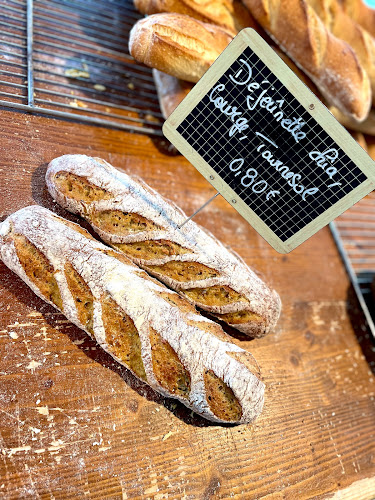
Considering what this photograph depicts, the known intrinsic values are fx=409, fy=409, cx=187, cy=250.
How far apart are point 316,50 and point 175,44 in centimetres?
79

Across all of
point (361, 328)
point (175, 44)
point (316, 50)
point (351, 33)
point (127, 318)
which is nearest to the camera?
point (127, 318)

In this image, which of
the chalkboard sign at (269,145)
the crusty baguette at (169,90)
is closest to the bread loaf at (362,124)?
the crusty baguette at (169,90)

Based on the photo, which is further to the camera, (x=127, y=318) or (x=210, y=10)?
(x=210, y=10)

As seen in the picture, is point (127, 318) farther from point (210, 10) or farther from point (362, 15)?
point (362, 15)

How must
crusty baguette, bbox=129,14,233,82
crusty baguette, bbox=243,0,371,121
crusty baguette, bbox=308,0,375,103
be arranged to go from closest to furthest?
1. crusty baguette, bbox=129,14,233,82
2. crusty baguette, bbox=243,0,371,121
3. crusty baguette, bbox=308,0,375,103

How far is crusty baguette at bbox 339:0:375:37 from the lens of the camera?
2.60 metres

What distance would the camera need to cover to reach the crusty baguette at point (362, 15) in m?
2.60

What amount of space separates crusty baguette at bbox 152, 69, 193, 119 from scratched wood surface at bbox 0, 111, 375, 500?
187 mm

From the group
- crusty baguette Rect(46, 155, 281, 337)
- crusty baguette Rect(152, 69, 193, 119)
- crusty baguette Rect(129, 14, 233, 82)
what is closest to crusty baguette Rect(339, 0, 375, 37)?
crusty baguette Rect(129, 14, 233, 82)

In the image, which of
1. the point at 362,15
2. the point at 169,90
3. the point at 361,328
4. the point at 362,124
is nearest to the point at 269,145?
the point at 169,90

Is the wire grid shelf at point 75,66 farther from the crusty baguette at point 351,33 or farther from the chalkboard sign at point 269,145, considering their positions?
the crusty baguette at point 351,33

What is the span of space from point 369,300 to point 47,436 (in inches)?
→ 74.9

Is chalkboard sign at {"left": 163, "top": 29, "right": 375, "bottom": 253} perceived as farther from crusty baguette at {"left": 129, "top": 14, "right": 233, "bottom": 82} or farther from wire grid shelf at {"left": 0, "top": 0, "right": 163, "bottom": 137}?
wire grid shelf at {"left": 0, "top": 0, "right": 163, "bottom": 137}

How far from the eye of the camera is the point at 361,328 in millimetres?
2277
